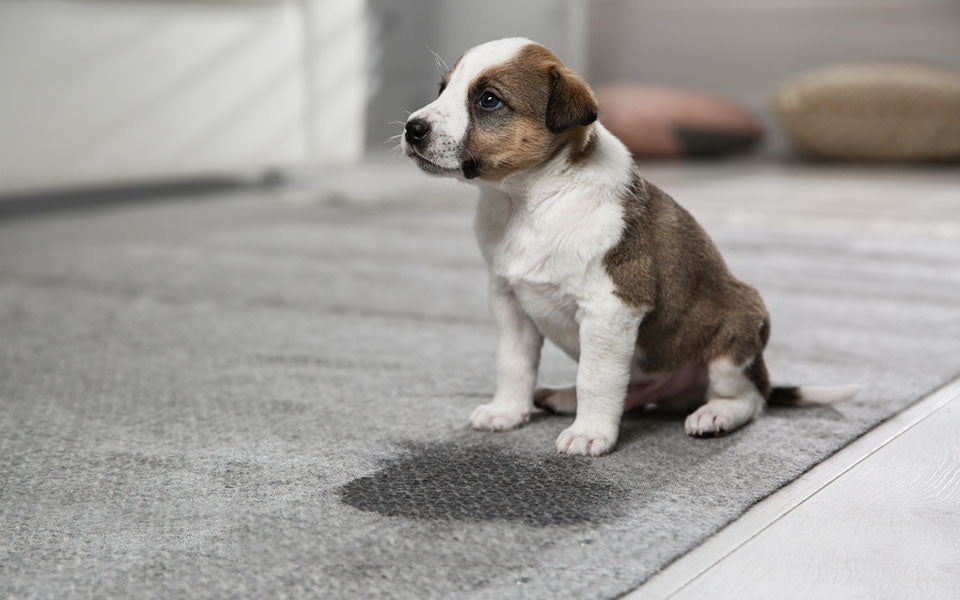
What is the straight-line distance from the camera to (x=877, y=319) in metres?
1.90

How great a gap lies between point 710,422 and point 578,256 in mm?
265

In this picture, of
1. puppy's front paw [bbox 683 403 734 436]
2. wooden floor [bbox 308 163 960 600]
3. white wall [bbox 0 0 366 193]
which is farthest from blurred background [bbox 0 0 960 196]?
wooden floor [bbox 308 163 960 600]

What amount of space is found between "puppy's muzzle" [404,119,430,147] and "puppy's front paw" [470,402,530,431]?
0.35 m

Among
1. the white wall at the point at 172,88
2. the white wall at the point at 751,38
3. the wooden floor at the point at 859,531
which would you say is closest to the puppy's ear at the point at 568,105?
the wooden floor at the point at 859,531

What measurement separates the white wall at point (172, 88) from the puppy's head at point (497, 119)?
8.62 feet

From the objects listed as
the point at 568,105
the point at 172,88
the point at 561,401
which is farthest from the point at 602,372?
the point at 172,88

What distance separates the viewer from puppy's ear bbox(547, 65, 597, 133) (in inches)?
45.5

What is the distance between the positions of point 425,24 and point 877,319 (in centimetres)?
507

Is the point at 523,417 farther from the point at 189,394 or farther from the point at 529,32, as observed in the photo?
the point at 529,32

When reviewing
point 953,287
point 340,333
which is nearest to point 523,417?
point 340,333

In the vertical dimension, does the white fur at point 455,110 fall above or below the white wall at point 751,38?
above

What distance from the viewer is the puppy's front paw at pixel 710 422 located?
1.25m

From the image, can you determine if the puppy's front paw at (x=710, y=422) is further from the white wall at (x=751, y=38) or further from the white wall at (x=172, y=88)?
the white wall at (x=751, y=38)

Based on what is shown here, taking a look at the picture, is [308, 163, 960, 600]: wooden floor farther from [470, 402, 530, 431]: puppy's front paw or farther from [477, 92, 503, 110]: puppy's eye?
[477, 92, 503, 110]: puppy's eye
